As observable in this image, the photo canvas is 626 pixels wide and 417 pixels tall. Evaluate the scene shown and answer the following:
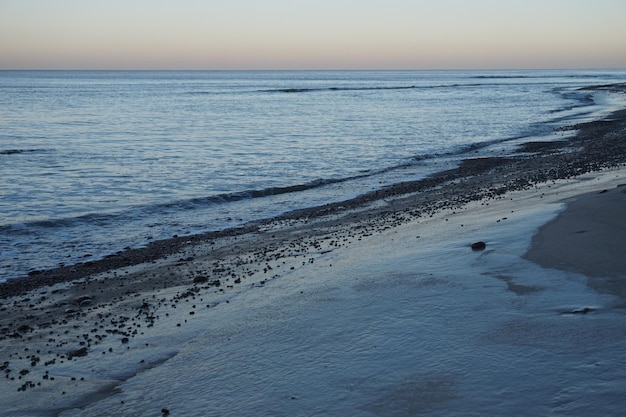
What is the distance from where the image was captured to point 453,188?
19.3 meters

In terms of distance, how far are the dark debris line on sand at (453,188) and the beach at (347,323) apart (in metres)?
0.19

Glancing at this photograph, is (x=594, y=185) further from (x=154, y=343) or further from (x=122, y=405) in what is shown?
(x=122, y=405)

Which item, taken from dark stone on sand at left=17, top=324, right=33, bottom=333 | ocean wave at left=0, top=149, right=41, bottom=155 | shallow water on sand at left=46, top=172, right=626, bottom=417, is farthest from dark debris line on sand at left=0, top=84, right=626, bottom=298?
ocean wave at left=0, top=149, right=41, bottom=155

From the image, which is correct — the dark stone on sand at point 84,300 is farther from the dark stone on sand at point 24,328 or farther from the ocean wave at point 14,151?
the ocean wave at point 14,151

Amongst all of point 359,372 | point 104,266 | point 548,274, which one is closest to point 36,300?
point 104,266

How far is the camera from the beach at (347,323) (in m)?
5.27

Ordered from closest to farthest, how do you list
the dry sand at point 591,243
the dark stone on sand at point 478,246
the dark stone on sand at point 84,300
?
the dry sand at point 591,243
the dark stone on sand at point 84,300
the dark stone on sand at point 478,246

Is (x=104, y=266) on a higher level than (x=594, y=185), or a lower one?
lower

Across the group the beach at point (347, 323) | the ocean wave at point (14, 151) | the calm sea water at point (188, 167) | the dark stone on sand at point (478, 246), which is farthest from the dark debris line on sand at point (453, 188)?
the ocean wave at point (14, 151)

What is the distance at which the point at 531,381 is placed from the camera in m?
5.09

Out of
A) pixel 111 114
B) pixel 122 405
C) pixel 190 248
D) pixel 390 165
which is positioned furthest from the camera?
pixel 111 114

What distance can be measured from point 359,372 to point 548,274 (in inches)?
146

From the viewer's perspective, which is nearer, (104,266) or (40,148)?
(104,266)

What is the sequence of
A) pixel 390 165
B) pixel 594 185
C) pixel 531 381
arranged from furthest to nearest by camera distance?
pixel 390 165
pixel 594 185
pixel 531 381
